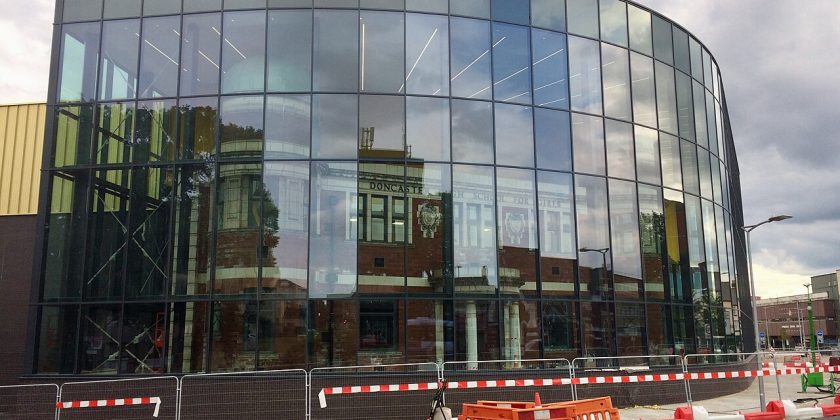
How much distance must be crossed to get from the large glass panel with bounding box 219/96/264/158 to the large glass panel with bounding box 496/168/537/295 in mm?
6394

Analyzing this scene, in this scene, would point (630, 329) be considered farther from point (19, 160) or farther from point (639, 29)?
point (19, 160)

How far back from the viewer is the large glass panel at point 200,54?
17344mm

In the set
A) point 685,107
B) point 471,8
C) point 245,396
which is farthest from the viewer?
point 685,107

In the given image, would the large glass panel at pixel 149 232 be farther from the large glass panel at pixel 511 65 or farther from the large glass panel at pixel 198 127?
the large glass panel at pixel 511 65

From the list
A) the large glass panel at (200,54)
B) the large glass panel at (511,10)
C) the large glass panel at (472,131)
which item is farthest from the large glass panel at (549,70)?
the large glass panel at (200,54)

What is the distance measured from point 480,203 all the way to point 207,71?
799 centimetres

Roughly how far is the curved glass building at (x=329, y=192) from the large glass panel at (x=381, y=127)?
41 millimetres

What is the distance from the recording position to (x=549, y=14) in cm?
1905

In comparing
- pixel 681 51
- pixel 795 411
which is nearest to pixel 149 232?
pixel 795 411

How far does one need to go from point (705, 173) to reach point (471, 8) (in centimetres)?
1020

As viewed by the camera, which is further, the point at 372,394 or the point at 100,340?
the point at 100,340

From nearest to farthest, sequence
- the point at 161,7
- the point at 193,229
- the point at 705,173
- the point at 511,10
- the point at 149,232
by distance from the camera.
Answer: the point at 193,229
the point at 149,232
the point at 161,7
the point at 511,10
the point at 705,173

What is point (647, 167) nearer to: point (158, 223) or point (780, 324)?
point (158, 223)

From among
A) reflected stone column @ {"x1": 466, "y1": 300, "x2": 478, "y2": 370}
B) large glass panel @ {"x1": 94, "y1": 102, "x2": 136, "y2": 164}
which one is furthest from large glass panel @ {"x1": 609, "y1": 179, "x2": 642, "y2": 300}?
large glass panel @ {"x1": 94, "y1": 102, "x2": 136, "y2": 164}
